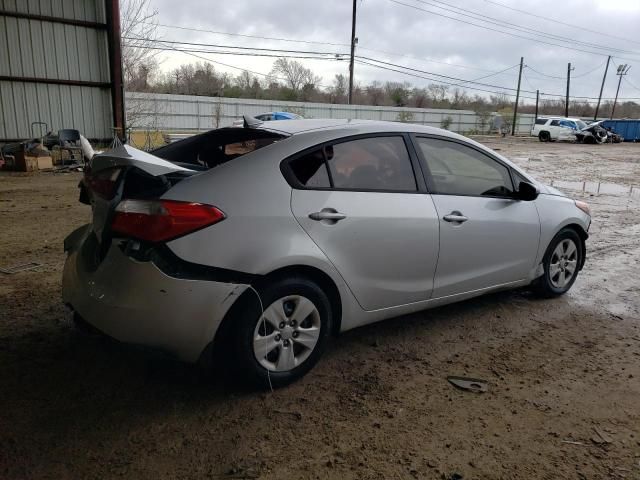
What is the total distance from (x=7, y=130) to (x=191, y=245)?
1492 centimetres

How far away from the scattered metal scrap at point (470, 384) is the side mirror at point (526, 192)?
64.9 inches

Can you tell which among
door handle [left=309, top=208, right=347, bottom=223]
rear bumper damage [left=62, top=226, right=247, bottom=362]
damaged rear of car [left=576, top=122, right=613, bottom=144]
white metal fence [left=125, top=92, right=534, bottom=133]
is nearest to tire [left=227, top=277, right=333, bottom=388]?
rear bumper damage [left=62, top=226, right=247, bottom=362]

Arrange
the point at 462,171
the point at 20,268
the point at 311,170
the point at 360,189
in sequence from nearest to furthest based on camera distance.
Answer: the point at 311,170 < the point at 360,189 < the point at 462,171 < the point at 20,268

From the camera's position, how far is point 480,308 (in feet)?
14.7

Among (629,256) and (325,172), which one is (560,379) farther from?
(629,256)

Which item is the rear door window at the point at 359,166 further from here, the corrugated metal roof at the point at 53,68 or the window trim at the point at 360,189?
the corrugated metal roof at the point at 53,68

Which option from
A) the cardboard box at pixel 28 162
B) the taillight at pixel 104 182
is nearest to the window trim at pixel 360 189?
the taillight at pixel 104 182

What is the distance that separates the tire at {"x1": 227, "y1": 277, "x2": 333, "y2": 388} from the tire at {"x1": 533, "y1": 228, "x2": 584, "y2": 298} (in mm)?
2363

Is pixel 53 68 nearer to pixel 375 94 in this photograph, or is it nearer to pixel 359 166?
pixel 359 166

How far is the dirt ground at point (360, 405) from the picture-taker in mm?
2428

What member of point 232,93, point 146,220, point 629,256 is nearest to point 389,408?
point 146,220

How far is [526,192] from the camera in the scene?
13.8 ft

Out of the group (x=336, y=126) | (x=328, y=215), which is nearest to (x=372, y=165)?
(x=336, y=126)

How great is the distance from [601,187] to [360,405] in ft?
43.6
